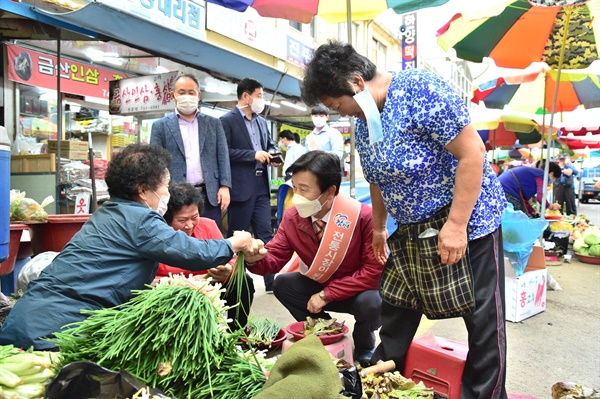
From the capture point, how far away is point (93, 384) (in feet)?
4.50

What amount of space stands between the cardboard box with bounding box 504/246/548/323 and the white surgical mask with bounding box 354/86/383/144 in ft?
9.29

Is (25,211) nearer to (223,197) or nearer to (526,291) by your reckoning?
(223,197)

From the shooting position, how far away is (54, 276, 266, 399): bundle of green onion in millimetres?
1456

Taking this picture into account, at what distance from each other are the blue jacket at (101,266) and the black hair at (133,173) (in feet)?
0.38

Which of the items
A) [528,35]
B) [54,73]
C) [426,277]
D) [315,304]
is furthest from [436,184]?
[54,73]

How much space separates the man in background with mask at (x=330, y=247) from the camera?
2703 mm

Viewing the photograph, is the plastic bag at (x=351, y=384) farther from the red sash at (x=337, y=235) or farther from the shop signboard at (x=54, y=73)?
the shop signboard at (x=54, y=73)

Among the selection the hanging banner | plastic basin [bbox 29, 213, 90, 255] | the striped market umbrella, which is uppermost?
the hanging banner

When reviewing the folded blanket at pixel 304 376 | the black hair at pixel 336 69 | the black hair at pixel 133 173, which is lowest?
the folded blanket at pixel 304 376

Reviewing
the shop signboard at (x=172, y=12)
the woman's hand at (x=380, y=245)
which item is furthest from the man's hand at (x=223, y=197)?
the shop signboard at (x=172, y=12)

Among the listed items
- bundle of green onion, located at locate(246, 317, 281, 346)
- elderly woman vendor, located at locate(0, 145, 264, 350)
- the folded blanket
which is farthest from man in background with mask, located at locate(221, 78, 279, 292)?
the folded blanket

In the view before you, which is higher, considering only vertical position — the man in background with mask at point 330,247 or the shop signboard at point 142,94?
the shop signboard at point 142,94

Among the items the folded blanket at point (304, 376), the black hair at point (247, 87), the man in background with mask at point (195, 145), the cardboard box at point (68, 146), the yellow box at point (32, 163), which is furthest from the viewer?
the cardboard box at point (68, 146)

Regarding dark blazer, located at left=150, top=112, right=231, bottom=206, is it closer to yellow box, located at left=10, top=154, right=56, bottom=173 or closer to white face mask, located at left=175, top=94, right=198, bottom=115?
white face mask, located at left=175, top=94, right=198, bottom=115
